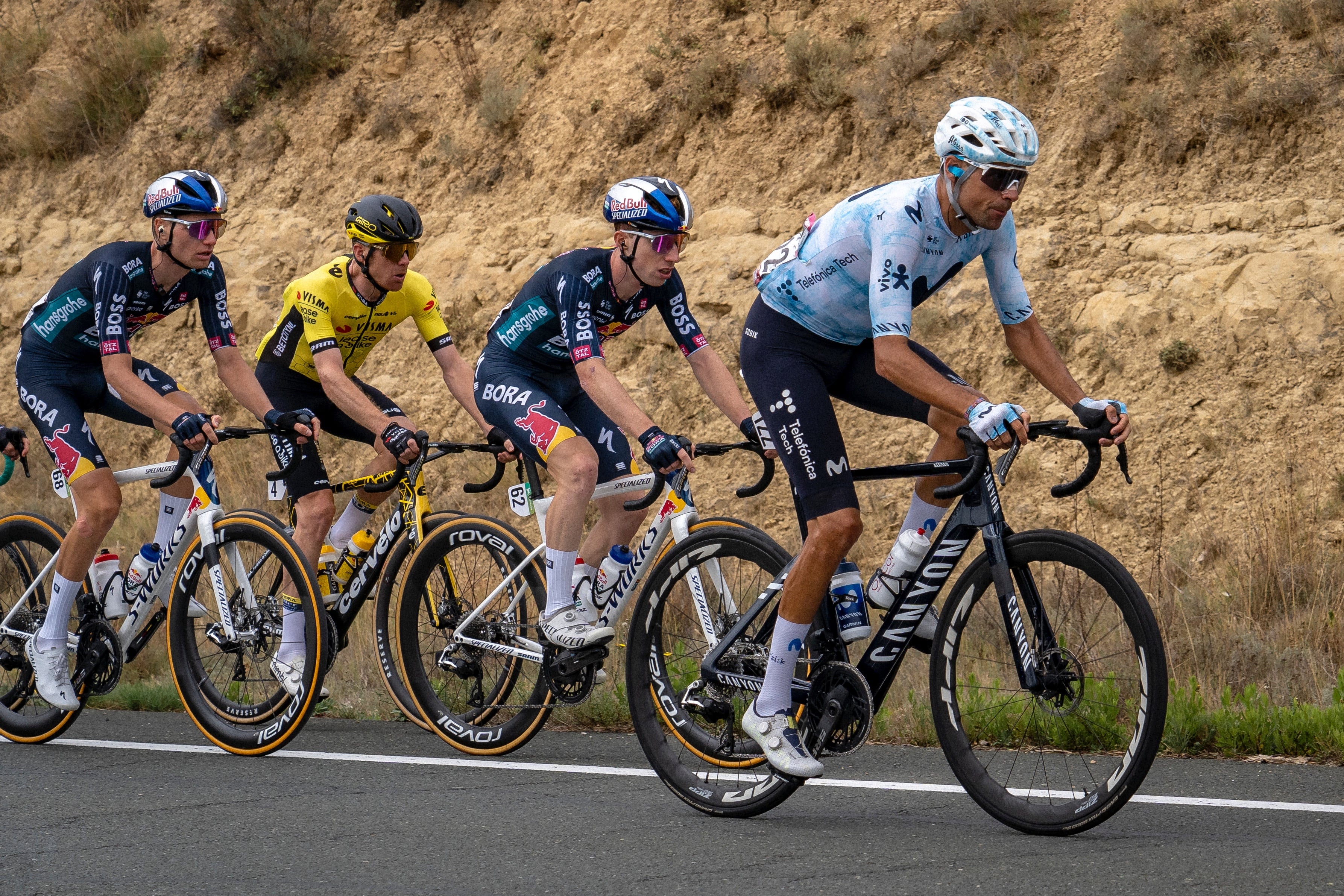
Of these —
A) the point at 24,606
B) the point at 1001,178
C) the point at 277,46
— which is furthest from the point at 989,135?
the point at 277,46

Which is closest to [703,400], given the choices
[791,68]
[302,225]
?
[791,68]

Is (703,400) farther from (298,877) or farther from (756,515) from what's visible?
(298,877)

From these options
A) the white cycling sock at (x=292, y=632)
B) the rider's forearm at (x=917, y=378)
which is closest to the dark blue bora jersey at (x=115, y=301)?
the white cycling sock at (x=292, y=632)

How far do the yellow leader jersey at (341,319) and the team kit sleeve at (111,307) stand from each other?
35.1 inches

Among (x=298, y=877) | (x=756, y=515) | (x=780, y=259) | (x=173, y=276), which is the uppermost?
(x=780, y=259)

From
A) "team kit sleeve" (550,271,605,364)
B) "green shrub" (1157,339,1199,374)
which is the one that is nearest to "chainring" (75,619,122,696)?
"team kit sleeve" (550,271,605,364)

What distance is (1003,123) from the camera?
5.14 metres

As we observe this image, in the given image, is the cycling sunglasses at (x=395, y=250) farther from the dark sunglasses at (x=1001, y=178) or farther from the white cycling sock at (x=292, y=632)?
the dark sunglasses at (x=1001, y=178)

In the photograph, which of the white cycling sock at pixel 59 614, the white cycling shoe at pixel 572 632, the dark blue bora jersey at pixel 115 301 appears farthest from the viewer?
the white cycling sock at pixel 59 614

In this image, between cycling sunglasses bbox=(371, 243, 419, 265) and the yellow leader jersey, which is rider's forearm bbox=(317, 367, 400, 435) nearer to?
the yellow leader jersey

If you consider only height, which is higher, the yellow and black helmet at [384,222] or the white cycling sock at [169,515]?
the yellow and black helmet at [384,222]

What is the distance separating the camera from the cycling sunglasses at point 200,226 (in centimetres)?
757

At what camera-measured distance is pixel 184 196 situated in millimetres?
7520

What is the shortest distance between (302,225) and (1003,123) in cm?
1341
